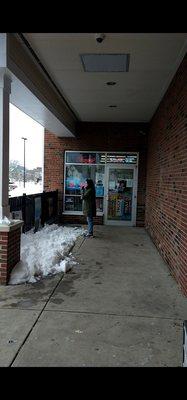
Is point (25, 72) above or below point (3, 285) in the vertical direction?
above

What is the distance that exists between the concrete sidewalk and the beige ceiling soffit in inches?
123

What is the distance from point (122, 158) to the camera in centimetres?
1159

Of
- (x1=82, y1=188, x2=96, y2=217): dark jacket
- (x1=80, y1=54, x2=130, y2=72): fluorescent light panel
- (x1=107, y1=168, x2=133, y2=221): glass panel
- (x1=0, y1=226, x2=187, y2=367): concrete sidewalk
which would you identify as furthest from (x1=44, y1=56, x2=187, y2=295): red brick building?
(x1=82, y1=188, x2=96, y2=217): dark jacket

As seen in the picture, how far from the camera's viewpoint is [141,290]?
4.89 m

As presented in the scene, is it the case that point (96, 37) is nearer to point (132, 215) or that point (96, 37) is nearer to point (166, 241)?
point (166, 241)

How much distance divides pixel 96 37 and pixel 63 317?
12.2ft

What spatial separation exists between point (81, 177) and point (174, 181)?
6230mm

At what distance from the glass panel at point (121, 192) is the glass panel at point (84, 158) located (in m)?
0.53

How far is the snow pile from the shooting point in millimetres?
5148

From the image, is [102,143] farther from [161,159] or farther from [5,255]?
[5,255]

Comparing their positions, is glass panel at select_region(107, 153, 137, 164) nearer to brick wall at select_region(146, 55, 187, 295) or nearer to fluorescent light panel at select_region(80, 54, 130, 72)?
brick wall at select_region(146, 55, 187, 295)

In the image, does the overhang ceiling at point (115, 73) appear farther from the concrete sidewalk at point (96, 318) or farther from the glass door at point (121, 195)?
the concrete sidewalk at point (96, 318)

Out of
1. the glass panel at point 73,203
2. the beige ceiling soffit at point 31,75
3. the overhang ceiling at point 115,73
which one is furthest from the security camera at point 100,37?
the glass panel at point 73,203

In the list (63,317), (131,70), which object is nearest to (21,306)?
(63,317)
